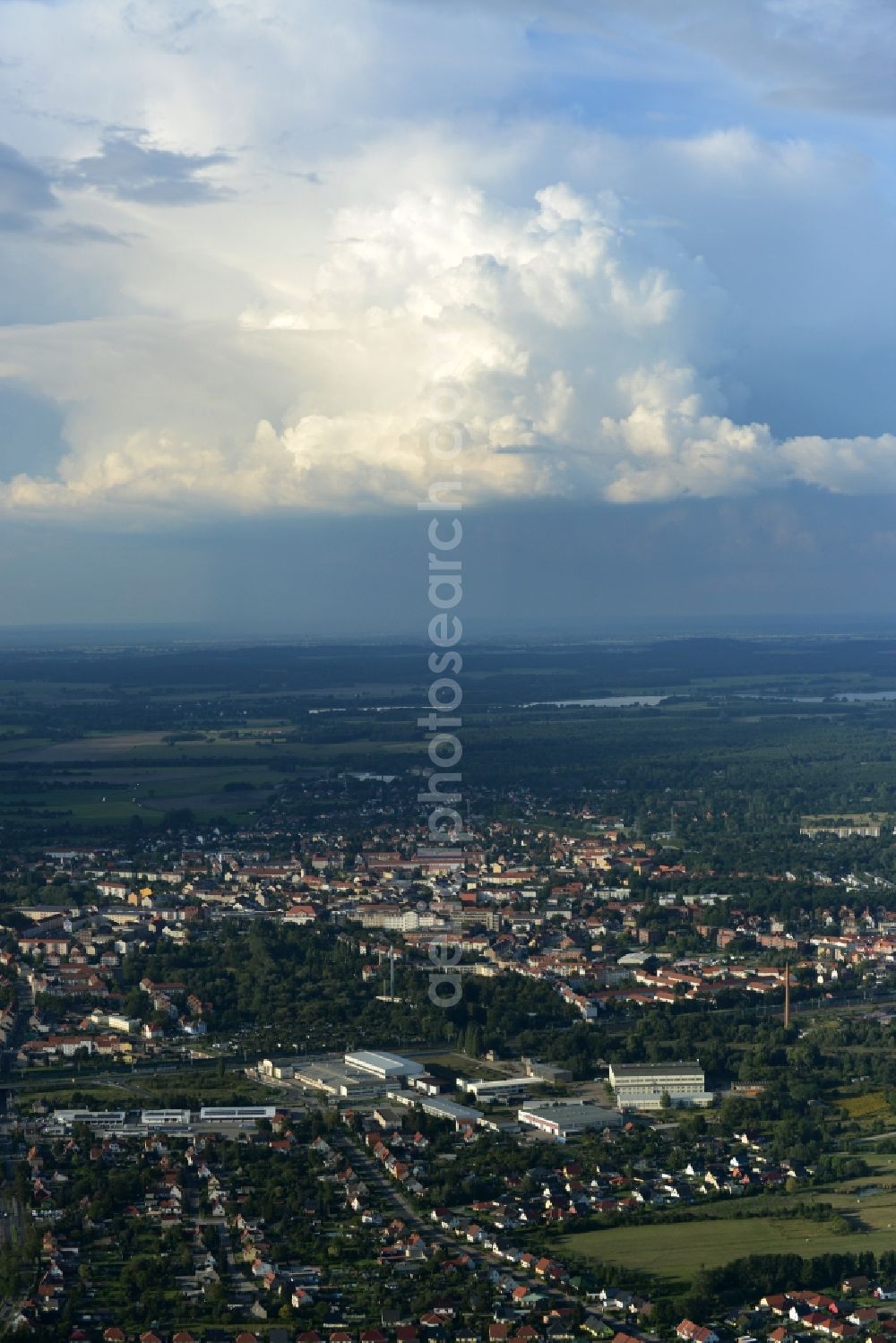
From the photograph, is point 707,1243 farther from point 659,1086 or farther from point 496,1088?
point 496,1088

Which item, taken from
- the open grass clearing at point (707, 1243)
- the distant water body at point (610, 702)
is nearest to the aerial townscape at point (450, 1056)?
the open grass clearing at point (707, 1243)

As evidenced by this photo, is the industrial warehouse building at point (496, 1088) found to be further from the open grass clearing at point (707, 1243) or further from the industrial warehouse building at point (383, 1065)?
the open grass clearing at point (707, 1243)

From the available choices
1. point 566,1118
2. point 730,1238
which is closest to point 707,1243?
point 730,1238

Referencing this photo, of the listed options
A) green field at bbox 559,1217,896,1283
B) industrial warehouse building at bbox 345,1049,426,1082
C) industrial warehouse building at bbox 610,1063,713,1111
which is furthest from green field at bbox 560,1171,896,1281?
industrial warehouse building at bbox 345,1049,426,1082

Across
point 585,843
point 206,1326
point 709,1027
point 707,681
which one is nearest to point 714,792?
point 585,843

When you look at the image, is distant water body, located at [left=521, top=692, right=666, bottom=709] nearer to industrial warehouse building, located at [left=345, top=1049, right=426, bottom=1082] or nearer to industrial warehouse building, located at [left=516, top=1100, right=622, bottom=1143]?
industrial warehouse building, located at [left=345, top=1049, right=426, bottom=1082]
